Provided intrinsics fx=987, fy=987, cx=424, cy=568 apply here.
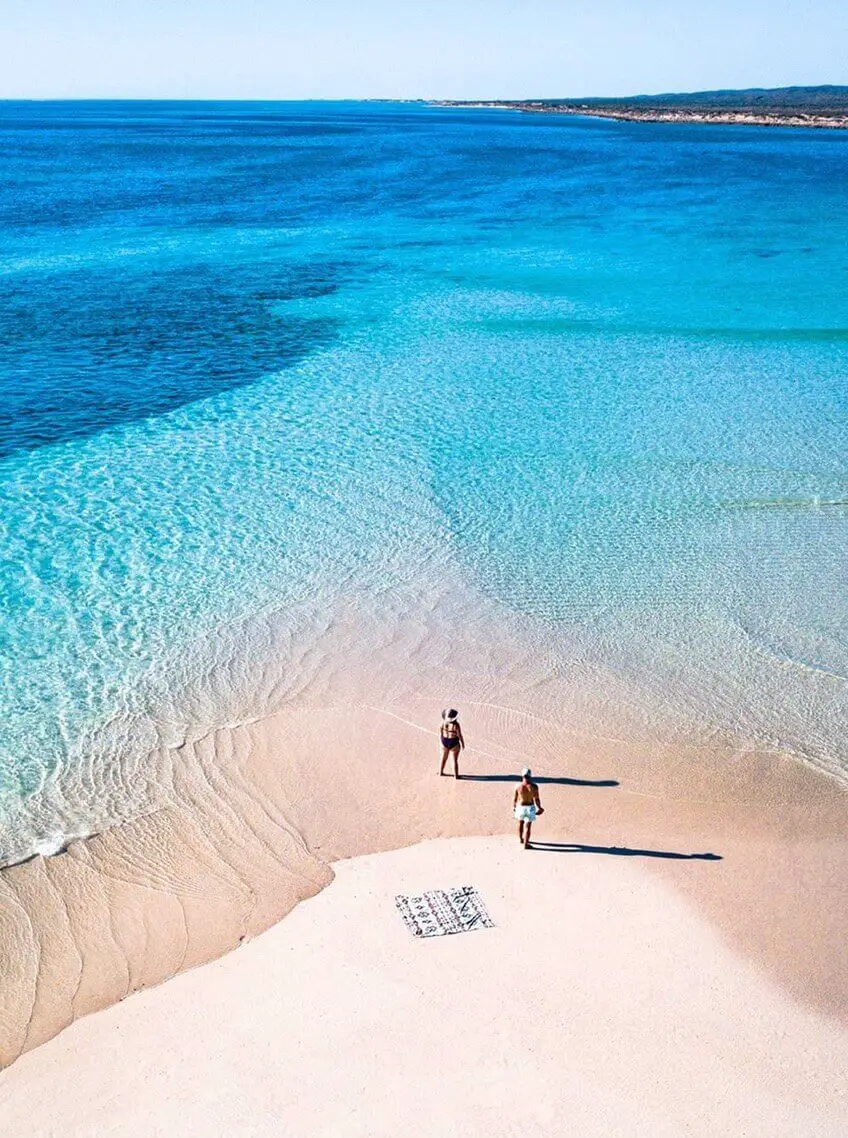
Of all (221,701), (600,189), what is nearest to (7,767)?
(221,701)

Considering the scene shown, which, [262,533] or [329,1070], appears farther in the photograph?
[262,533]

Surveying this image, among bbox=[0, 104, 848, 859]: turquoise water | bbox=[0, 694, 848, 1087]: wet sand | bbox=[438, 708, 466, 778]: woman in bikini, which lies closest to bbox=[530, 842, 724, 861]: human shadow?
bbox=[0, 694, 848, 1087]: wet sand

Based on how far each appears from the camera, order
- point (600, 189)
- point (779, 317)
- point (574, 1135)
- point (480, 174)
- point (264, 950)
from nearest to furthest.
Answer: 1. point (574, 1135)
2. point (264, 950)
3. point (779, 317)
4. point (600, 189)
5. point (480, 174)

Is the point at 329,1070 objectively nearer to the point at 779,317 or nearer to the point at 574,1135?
the point at 574,1135

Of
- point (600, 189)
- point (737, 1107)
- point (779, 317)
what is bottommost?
point (737, 1107)

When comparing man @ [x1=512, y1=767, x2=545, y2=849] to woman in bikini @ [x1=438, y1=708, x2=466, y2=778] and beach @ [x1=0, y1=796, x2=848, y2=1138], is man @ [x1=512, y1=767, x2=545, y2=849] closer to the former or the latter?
beach @ [x1=0, y1=796, x2=848, y2=1138]

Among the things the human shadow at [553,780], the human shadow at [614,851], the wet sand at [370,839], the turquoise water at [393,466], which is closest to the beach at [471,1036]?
the wet sand at [370,839]
